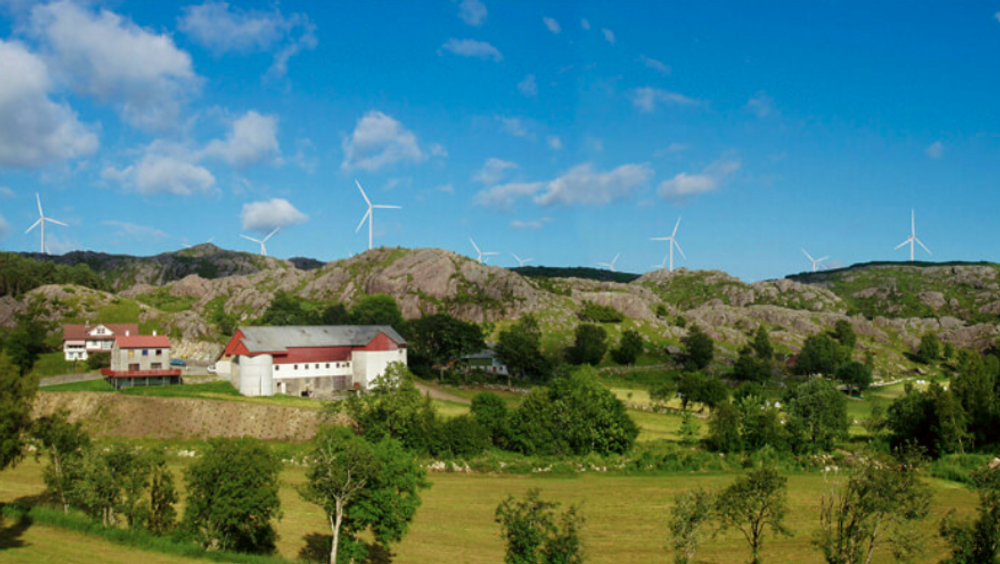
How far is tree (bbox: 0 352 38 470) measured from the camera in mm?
37281

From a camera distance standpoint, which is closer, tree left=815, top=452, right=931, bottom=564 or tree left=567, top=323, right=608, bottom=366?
tree left=815, top=452, right=931, bottom=564

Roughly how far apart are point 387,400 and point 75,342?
244 feet

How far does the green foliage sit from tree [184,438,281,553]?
5621 inches

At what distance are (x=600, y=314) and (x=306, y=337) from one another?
97.2 m

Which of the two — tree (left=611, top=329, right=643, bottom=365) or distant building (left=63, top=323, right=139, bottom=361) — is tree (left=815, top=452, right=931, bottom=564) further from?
tree (left=611, top=329, right=643, bottom=365)

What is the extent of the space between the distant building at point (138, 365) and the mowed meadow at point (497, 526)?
29072 mm

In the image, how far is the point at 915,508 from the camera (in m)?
31.3

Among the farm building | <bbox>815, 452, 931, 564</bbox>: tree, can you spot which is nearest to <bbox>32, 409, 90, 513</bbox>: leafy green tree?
the farm building

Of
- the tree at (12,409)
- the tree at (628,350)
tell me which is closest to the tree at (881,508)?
the tree at (12,409)

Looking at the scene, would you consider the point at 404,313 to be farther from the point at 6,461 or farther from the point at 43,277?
the point at 6,461

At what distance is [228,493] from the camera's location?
33438mm

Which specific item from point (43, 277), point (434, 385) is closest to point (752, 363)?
point (434, 385)

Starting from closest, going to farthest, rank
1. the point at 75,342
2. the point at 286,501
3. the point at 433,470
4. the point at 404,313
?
the point at 286,501, the point at 433,470, the point at 75,342, the point at 404,313

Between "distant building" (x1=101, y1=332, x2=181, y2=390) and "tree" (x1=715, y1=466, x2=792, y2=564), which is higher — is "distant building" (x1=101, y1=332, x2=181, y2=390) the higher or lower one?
the higher one
